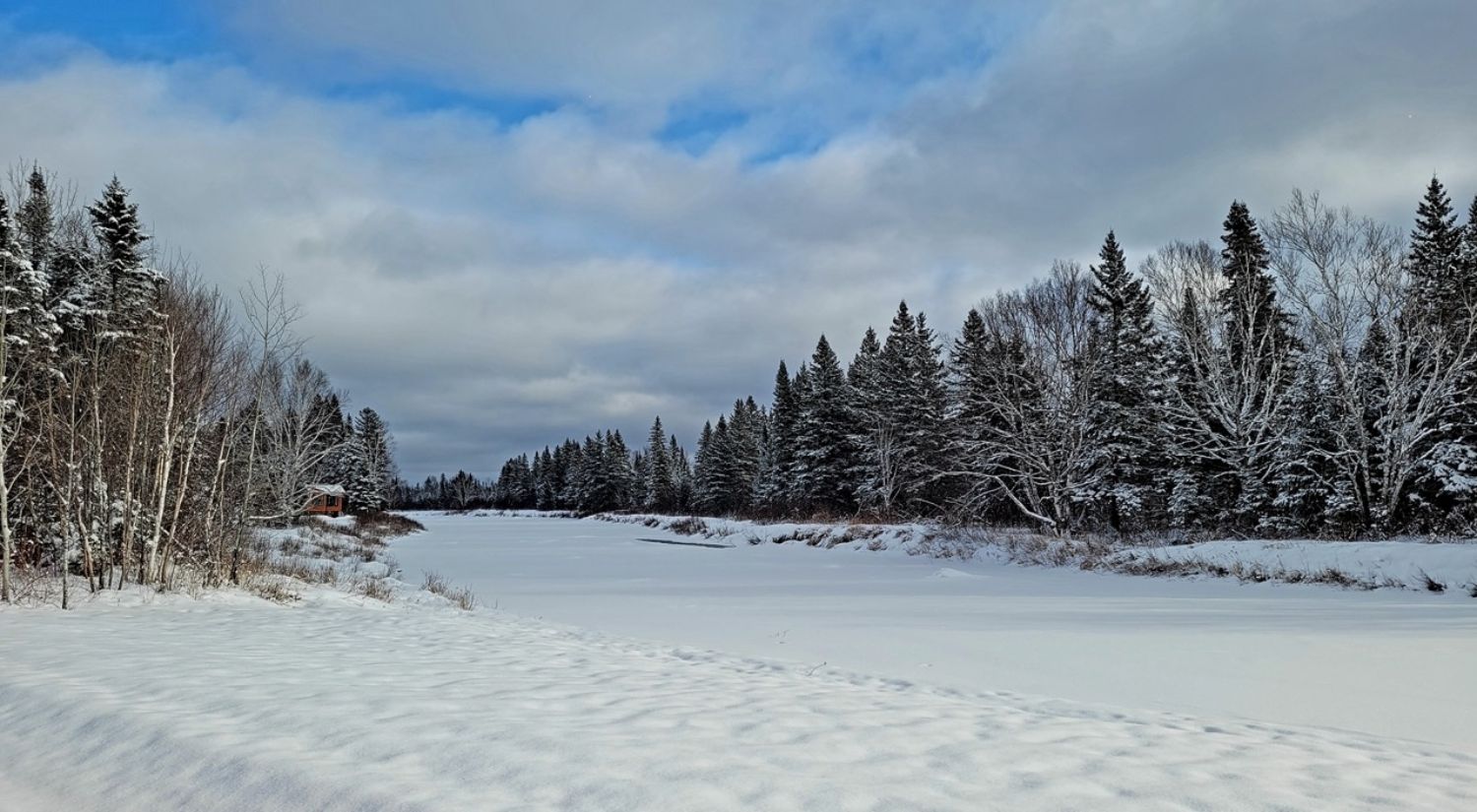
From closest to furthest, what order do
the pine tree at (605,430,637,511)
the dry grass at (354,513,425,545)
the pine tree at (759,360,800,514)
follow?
the dry grass at (354,513,425,545) → the pine tree at (759,360,800,514) → the pine tree at (605,430,637,511)

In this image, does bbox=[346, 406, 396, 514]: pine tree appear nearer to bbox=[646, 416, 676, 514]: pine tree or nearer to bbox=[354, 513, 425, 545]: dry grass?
bbox=[354, 513, 425, 545]: dry grass

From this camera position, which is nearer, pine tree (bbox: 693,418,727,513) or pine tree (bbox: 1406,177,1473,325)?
pine tree (bbox: 1406,177,1473,325)

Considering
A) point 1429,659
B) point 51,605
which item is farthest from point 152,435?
point 1429,659

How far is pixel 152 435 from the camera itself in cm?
1186

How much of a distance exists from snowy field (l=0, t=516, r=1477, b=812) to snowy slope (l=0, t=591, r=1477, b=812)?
21mm

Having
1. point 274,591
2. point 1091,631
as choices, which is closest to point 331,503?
point 274,591

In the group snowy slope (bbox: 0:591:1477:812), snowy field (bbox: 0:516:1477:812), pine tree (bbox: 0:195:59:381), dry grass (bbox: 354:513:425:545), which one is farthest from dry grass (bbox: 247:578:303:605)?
dry grass (bbox: 354:513:425:545)

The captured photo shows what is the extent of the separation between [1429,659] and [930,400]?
102 ft

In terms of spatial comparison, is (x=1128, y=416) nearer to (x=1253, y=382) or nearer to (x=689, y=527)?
(x=1253, y=382)

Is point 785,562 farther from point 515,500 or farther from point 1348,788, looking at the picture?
point 515,500

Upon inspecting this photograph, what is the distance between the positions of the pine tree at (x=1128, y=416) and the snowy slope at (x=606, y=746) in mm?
21016

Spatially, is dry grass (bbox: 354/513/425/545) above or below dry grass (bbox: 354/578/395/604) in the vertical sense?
below

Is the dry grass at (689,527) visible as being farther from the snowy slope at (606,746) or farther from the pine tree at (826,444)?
the snowy slope at (606,746)

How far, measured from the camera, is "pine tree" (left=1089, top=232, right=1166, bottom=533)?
24.9m
